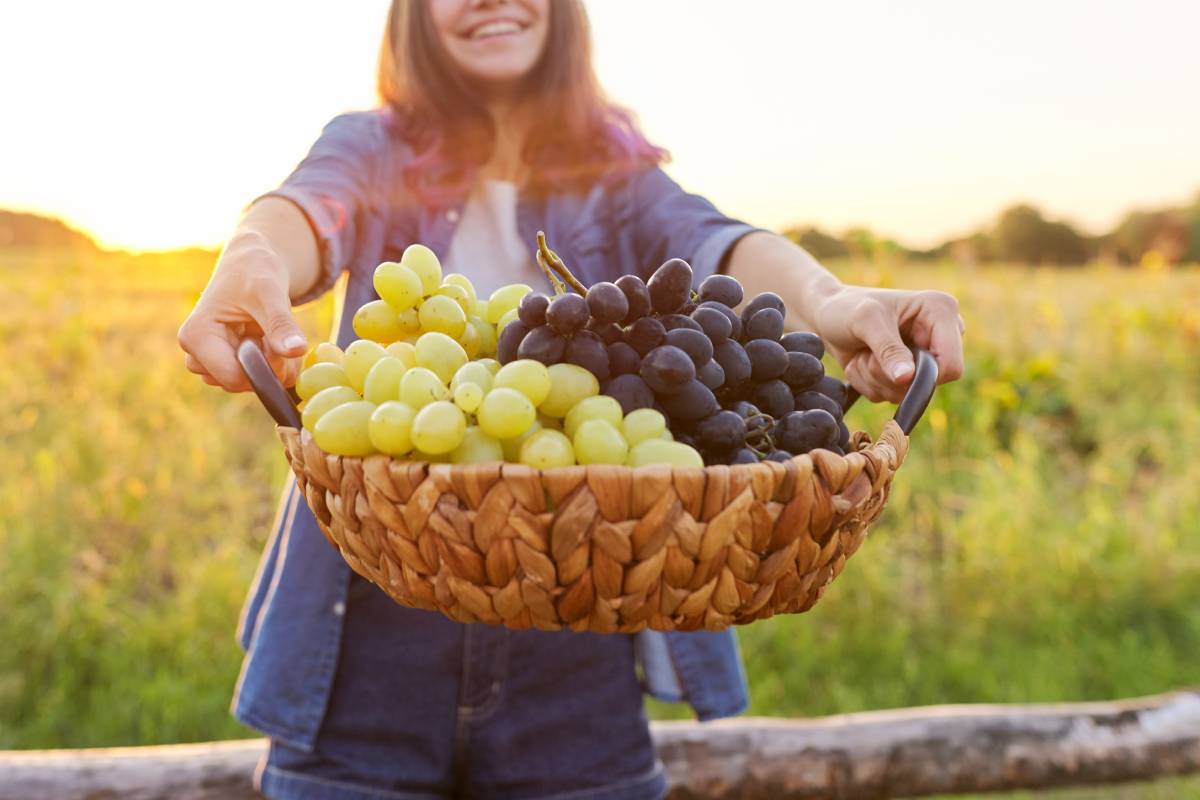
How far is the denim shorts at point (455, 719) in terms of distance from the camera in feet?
4.43

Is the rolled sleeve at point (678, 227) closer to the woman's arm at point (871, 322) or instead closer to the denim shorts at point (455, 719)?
the woman's arm at point (871, 322)

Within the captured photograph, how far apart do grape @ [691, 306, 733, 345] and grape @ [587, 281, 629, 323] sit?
0.09m

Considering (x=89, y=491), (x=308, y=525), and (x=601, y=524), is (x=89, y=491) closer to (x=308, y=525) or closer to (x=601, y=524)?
(x=308, y=525)

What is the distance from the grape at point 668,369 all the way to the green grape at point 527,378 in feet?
0.33

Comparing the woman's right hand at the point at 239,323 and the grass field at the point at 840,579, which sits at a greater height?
the woman's right hand at the point at 239,323

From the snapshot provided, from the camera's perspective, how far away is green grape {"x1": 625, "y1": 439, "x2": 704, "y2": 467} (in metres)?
0.80

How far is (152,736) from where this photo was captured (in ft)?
8.15

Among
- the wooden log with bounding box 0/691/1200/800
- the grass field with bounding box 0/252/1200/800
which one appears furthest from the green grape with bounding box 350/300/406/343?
the grass field with bounding box 0/252/1200/800

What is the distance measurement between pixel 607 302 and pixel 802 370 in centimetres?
23

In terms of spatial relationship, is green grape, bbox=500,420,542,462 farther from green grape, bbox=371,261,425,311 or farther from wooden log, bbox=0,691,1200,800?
wooden log, bbox=0,691,1200,800

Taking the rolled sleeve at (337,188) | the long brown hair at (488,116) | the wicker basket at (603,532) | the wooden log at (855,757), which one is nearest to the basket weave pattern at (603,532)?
the wicker basket at (603,532)

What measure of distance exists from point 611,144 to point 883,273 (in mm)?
2401

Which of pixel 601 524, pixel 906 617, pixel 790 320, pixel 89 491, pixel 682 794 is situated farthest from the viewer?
pixel 89 491

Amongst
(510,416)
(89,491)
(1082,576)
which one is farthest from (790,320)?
(89,491)
